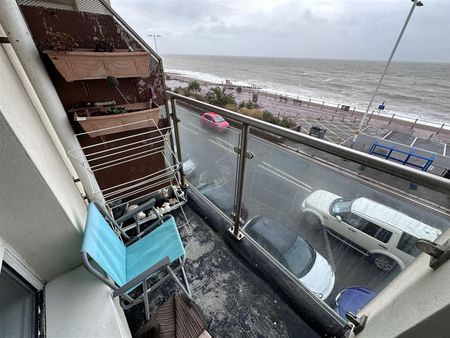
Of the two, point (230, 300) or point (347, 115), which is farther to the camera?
point (347, 115)

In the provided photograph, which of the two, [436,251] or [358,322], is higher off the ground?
[436,251]

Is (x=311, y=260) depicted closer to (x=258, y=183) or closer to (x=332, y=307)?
(x=332, y=307)

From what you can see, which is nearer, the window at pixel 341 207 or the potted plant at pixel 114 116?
the window at pixel 341 207

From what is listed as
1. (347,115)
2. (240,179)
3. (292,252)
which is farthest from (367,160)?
(347,115)

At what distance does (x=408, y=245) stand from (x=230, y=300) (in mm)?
1087

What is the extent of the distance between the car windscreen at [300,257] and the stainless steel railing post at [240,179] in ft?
1.49

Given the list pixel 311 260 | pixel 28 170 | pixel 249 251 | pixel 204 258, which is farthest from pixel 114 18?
pixel 311 260

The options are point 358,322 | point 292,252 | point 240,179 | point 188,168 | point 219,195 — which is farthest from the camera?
point 188,168

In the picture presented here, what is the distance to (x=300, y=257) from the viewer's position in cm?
158

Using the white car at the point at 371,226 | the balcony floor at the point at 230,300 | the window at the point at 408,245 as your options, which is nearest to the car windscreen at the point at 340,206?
the white car at the point at 371,226

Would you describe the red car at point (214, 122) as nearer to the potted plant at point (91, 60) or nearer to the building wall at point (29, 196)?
the potted plant at point (91, 60)

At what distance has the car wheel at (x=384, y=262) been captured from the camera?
37.3 inches

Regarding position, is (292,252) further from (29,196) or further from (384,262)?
(29,196)

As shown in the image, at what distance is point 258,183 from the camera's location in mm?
1420
